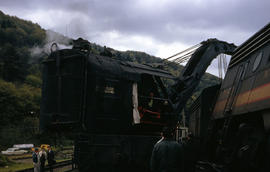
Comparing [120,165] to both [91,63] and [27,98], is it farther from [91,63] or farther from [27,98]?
[27,98]

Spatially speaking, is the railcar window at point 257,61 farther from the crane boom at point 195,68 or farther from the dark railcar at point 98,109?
the crane boom at point 195,68

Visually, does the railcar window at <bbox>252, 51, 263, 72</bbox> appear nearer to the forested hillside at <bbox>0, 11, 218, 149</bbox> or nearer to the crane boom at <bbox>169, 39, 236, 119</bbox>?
the forested hillside at <bbox>0, 11, 218, 149</bbox>

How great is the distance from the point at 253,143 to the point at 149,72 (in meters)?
6.90

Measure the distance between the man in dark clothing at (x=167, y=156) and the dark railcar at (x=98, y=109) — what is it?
495 centimetres

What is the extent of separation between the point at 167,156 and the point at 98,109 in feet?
18.4

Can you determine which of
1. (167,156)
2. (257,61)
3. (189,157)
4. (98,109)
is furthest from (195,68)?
(167,156)

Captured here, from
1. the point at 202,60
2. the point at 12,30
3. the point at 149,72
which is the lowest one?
the point at 149,72

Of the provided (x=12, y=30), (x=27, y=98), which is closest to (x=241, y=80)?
(x=27, y=98)

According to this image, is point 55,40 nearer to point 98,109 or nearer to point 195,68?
point 98,109

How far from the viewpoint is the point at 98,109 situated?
11023 mm

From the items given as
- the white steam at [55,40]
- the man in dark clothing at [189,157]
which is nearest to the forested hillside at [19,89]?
the white steam at [55,40]

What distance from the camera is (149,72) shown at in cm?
1325

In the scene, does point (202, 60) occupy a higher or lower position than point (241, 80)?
higher

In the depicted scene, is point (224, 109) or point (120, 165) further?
point (120, 165)
